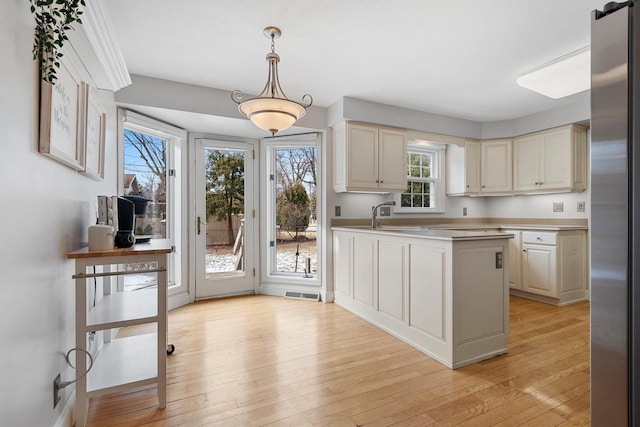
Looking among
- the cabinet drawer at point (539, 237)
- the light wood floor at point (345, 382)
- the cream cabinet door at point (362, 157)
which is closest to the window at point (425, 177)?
the cream cabinet door at point (362, 157)

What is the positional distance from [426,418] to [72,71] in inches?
110

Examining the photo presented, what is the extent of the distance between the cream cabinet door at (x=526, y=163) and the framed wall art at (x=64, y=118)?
5065 mm

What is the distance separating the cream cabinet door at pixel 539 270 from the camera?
3730mm

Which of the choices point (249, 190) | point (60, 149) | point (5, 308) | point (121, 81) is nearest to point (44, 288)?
point (5, 308)

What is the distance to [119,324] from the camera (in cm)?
170

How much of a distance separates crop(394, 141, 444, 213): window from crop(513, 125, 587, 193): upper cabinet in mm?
1042

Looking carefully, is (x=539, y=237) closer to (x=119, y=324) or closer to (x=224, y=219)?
(x=224, y=219)

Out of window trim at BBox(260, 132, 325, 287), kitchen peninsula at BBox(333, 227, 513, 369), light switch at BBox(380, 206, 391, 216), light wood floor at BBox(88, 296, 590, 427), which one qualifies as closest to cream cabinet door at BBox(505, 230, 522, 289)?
light wood floor at BBox(88, 296, 590, 427)

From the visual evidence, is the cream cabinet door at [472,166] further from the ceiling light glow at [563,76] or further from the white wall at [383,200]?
the ceiling light glow at [563,76]

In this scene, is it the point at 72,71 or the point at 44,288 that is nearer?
the point at 44,288

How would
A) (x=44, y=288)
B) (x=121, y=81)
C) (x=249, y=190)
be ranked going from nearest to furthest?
(x=44, y=288), (x=121, y=81), (x=249, y=190)

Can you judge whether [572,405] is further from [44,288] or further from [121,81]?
[121,81]

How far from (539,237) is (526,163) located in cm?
116

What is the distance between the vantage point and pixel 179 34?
238 centimetres
